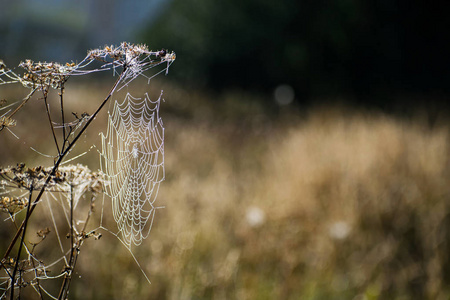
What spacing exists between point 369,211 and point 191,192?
186 centimetres

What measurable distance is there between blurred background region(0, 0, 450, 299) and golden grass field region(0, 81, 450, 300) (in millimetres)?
18

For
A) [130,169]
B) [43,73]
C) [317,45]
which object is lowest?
[43,73]

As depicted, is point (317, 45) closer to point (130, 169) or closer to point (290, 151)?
point (290, 151)

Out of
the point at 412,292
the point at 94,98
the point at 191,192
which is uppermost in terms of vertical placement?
the point at 94,98

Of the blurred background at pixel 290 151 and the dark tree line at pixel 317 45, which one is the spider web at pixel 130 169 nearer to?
the blurred background at pixel 290 151

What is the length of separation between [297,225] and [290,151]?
2.08m

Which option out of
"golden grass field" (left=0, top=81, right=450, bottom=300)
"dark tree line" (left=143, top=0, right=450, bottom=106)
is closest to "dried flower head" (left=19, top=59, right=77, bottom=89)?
"golden grass field" (left=0, top=81, right=450, bottom=300)

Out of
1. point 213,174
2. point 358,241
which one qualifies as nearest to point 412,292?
point 358,241

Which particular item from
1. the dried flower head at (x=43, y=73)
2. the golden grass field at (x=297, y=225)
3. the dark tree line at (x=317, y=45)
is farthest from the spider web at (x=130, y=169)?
the dark tree line at (x=317, y=45)

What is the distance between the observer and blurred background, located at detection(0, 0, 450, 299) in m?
3.24

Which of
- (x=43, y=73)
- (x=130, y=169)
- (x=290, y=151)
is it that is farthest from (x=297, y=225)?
(x=43, y=73)

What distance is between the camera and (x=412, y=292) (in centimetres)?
368

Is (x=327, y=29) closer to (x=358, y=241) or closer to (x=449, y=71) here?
(x=449, y=71)

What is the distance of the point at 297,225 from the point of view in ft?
13.6
